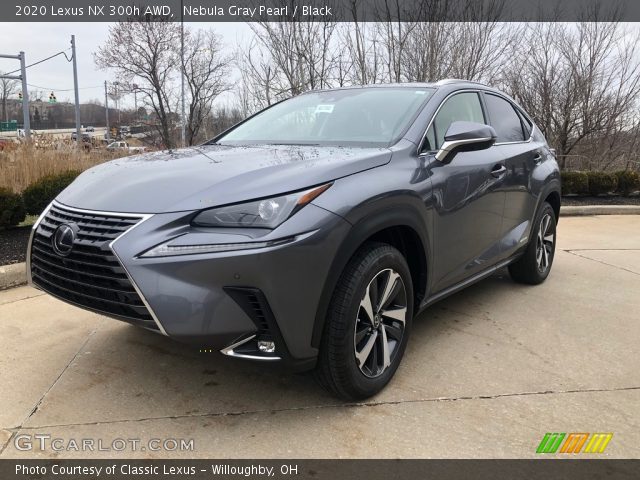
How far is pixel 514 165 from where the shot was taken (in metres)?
4.07

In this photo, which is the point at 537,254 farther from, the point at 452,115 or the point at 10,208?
the point at 10,208

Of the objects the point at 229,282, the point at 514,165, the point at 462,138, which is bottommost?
the point at 229,282

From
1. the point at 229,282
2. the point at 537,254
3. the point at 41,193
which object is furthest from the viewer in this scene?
the point at 41,193

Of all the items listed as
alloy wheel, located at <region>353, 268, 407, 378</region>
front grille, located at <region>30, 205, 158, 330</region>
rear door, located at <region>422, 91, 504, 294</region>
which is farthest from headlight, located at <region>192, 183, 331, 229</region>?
rear door, located at <region>422, 91, 504, 294</region>

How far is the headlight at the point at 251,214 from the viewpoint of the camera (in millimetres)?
2229

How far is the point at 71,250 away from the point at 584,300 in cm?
400

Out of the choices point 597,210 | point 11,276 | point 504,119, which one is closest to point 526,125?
point 504,119

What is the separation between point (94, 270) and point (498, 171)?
2.77m

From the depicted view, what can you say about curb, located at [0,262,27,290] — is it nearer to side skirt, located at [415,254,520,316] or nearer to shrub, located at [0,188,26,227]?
shrub, located at [0,188,26,227]

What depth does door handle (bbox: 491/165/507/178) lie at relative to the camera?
3.71m

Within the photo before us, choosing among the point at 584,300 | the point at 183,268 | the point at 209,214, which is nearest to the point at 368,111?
the point at 209,214

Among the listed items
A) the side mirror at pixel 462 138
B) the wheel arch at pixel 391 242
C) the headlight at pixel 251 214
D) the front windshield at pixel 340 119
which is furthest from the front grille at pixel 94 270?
the side mirror at pixel 462 138
